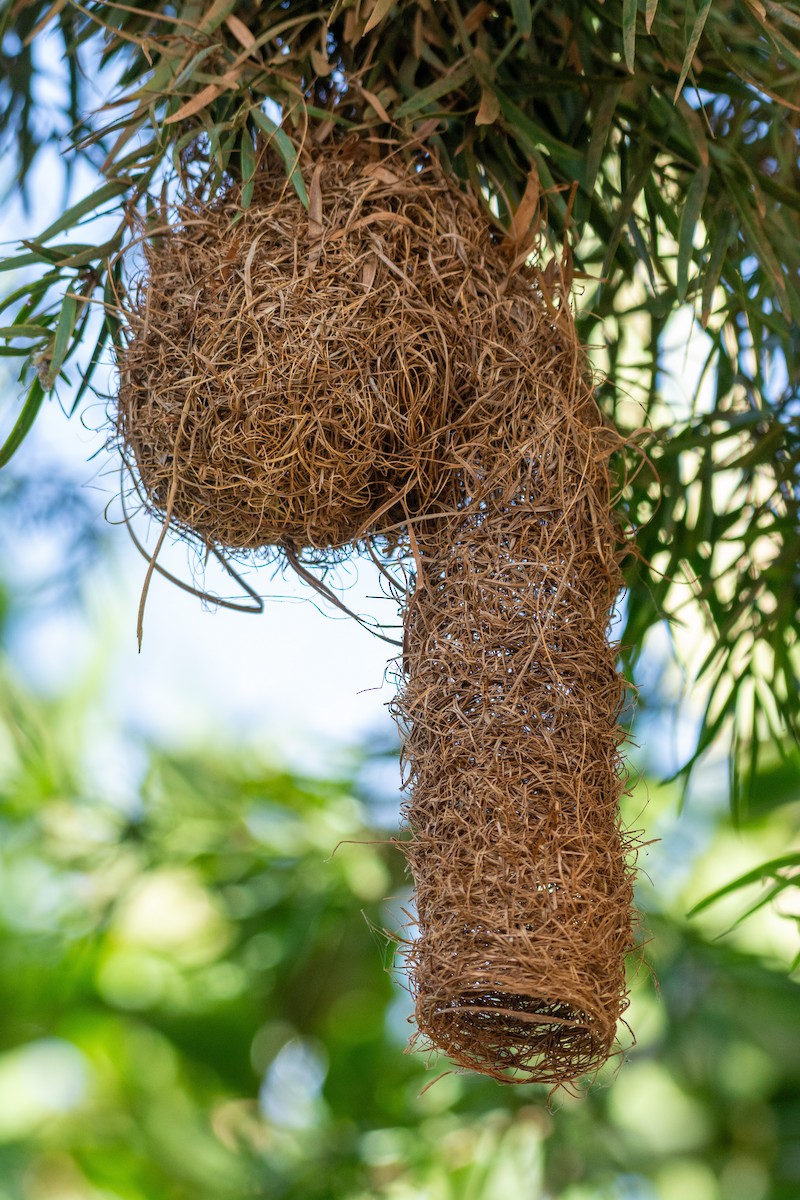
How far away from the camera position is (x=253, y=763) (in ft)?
10.9

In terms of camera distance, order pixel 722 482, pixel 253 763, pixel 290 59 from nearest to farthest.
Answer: pixel 290 59 < pixel 722 482 < pixel 253 763

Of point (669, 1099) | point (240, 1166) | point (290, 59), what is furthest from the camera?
point (669, 1099)

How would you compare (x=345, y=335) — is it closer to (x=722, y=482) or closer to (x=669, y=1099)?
(x=722, y=482)

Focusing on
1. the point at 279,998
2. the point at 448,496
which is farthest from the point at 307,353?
the point at 279,998

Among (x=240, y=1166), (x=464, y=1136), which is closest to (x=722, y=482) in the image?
(x=464, y=1136)

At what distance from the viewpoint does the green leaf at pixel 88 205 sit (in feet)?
2.88

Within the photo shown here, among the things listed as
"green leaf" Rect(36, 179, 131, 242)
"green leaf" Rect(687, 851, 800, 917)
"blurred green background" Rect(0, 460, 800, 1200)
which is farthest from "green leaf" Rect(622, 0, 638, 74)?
"blurred green background" Rect(0, 460, 800, 1200)

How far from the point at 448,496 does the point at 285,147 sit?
0.83 feet

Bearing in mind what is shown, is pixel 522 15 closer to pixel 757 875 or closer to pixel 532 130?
pixel 532 130

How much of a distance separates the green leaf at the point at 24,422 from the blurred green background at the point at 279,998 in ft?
2.78

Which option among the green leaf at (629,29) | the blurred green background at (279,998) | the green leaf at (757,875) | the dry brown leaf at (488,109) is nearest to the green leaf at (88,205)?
the dry brown leaf at (488,109)

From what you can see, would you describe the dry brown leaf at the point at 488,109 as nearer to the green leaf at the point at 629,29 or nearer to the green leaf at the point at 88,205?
the green leaf at the point at 629,29

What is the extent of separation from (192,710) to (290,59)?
10.9ft

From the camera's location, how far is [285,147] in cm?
81
